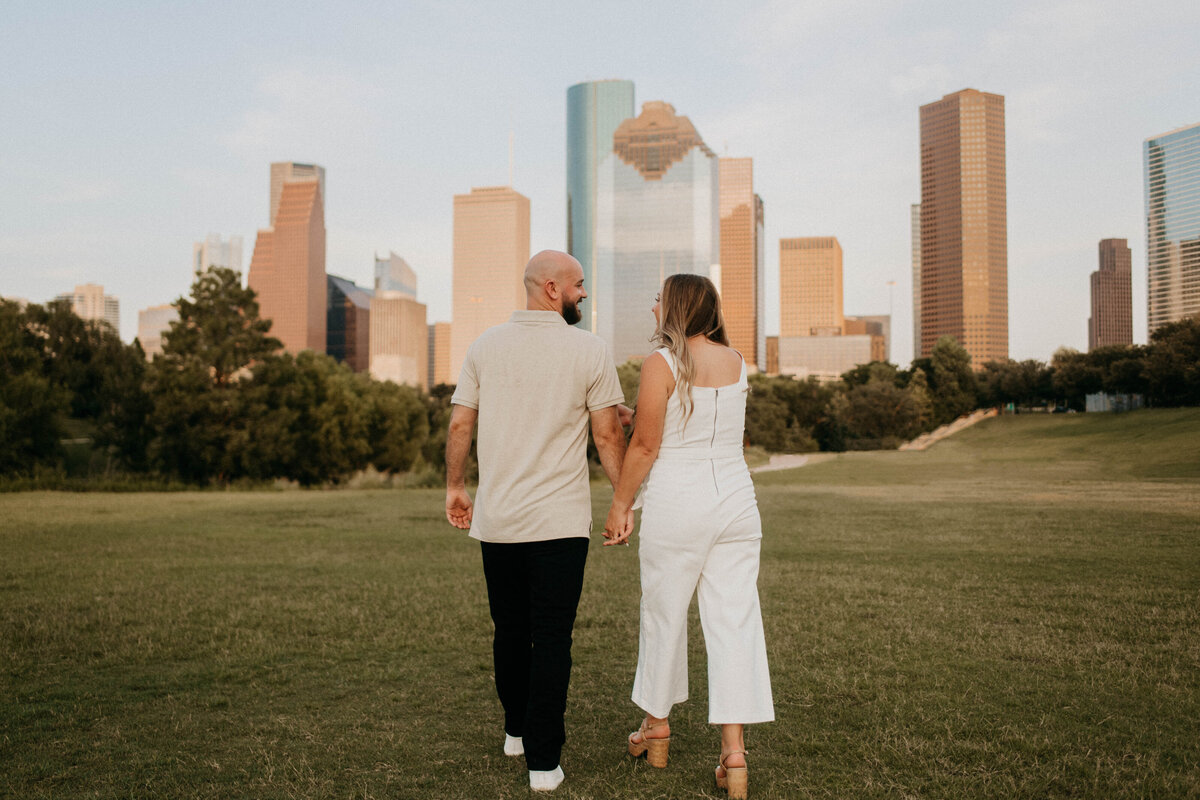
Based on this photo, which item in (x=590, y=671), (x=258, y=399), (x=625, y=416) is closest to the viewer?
(x=625, y=416)

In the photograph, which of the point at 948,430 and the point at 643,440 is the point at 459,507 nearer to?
the point at 643,440

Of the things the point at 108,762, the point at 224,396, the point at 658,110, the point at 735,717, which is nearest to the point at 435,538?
the point at 108,762

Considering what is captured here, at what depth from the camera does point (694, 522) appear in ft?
11.0

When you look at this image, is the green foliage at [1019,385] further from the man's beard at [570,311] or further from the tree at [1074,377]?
the man's beard at [570,311]

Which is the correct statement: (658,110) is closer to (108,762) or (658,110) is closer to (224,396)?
(224,396)

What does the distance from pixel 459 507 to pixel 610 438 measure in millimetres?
776

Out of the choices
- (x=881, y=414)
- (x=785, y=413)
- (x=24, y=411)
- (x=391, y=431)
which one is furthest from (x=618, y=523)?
(x=785, y=413)

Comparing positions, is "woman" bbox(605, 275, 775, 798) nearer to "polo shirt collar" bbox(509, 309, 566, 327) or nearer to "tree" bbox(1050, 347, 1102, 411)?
"polo shirt collar" bbox(509, 309, 566, 327)

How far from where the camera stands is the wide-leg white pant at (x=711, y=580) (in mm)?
3355

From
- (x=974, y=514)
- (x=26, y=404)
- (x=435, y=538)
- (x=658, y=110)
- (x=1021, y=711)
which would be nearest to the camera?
(x=1021, y=711)

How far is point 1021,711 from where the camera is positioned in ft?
13.9

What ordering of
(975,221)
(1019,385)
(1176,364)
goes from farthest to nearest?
(975,221) < (1019,385) < (1176,364)

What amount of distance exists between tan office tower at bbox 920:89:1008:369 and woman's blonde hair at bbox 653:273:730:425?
20589 cm

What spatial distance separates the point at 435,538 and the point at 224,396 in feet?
113
